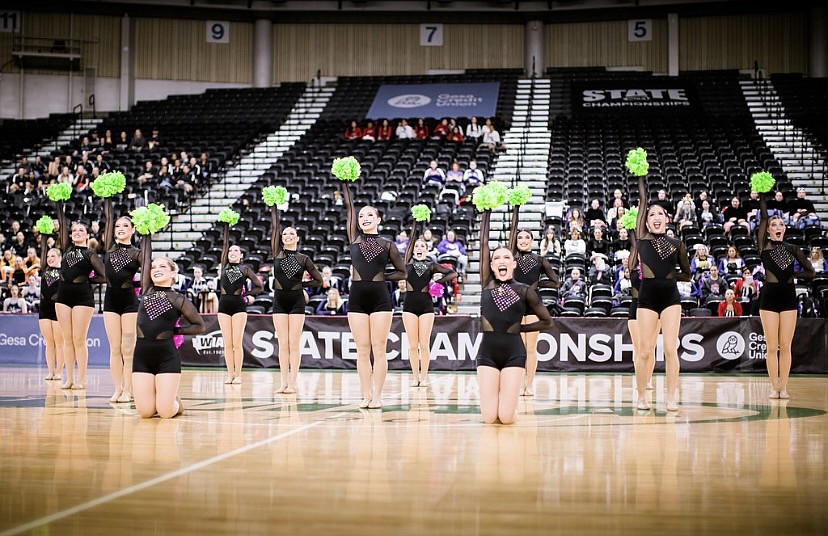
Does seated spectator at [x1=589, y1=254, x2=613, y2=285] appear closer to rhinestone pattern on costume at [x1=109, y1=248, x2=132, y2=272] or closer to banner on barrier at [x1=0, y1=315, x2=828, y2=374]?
banner on barrier at [x1=0, y1=315, x2=828, y2=374]

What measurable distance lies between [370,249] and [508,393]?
1.96 meters

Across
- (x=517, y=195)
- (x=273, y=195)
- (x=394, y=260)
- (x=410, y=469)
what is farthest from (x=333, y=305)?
(x=410, y=469)

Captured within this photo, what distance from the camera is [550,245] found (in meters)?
16.9

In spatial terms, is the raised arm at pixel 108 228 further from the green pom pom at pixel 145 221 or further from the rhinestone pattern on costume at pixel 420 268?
the rhinestone pattern on costume at pixel 420 268

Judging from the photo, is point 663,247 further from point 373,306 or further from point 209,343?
point 209,343

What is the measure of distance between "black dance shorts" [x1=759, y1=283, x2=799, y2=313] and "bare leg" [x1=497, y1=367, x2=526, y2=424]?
12.7ft

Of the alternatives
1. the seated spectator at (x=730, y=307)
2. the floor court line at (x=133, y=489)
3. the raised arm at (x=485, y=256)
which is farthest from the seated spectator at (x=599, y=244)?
the floor court line at (x=133, y=489)

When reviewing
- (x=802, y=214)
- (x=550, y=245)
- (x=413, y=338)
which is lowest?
(x=413, y=338)

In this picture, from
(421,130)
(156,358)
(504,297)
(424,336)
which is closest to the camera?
(504,297)

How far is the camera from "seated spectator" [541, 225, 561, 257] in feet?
55.4

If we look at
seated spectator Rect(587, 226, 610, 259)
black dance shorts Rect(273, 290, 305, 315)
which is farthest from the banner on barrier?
black dance shorts Rect(273, 290, 305, 315)

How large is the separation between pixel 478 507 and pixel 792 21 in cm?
3023

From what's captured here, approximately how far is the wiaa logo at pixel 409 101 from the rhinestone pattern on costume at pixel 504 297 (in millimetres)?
20798

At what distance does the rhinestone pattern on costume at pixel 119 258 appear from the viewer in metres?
9.16
